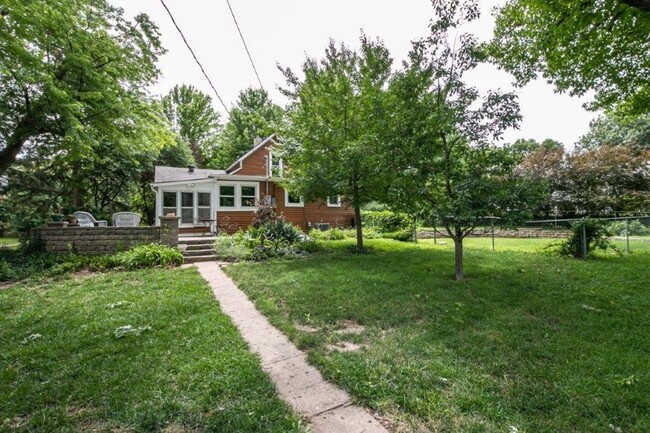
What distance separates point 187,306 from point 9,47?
20.6 feet

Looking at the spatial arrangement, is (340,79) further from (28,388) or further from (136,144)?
(28,388)

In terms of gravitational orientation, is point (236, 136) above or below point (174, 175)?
above

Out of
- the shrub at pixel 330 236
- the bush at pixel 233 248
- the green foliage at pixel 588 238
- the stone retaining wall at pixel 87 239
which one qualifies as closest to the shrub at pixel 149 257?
the stone retaining wall at pixel 87 239

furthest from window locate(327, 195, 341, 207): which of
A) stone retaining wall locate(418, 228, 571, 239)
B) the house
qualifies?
stone retaining wall locate(418, 228, 571, 239)

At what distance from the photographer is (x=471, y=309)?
429cm

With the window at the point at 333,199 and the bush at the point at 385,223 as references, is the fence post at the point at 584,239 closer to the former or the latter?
the window at the point at 333,199

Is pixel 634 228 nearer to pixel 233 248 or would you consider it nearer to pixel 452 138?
pixel 452 138

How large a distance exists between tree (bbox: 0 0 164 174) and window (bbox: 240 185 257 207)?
18.9ft

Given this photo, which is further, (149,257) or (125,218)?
(125,218)

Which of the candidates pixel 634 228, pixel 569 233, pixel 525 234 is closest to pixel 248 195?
pixel 525 234

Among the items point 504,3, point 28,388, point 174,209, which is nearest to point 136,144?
point 174,209

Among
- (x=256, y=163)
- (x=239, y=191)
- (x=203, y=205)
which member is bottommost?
(x=203, y=205)

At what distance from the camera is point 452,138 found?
577cm

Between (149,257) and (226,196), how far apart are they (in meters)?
6.86
